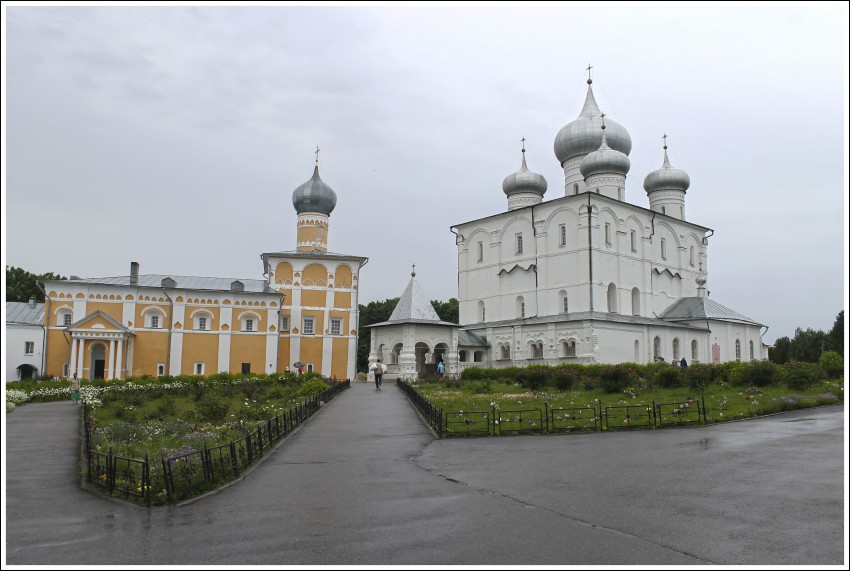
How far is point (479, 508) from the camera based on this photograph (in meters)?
7.98

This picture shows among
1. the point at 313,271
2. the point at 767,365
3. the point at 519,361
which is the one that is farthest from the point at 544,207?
the point at 767,365

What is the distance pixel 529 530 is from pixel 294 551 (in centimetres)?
219


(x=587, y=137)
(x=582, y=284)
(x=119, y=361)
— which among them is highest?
(x=587, y=137)

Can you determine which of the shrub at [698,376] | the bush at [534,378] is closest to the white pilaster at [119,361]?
the bush at [534,378]

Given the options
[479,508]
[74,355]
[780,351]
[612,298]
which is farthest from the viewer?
[780,351]

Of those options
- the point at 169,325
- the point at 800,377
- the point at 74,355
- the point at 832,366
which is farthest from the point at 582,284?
the point at 74,355

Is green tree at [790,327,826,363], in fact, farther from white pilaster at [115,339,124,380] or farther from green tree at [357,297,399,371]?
white pilaster at [115,339,124,380]

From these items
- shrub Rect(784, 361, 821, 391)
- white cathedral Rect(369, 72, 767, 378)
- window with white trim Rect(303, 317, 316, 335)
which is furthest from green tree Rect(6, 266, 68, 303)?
shrub Rect(784, 361, 821, 391)

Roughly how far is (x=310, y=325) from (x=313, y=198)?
8330mm

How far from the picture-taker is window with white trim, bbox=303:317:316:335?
42906mm

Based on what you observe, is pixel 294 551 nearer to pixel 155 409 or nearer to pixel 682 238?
pixel 155 409

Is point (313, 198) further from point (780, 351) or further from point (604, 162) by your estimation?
point (780, 351)

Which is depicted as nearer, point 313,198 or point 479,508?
point 479,508

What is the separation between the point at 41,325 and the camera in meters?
38.7
